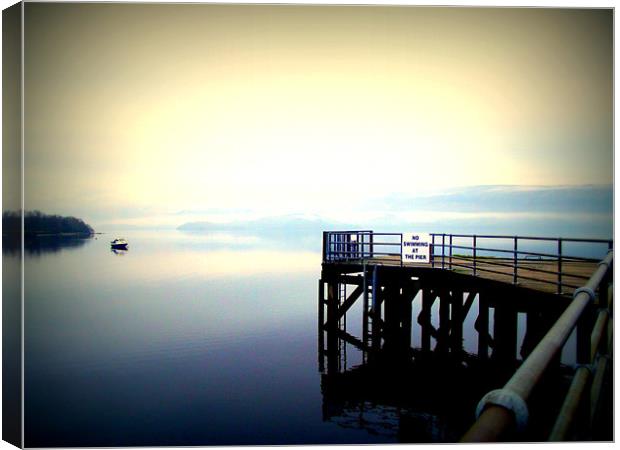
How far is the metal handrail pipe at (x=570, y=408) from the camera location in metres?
2.06

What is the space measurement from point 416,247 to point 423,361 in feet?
10.1

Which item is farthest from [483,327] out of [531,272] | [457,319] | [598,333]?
[598,333]

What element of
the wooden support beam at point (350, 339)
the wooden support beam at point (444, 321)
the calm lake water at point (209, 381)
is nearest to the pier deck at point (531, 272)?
the wooden support beam at point (444, 321)

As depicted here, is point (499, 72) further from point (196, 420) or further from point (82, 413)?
point (82, 413)

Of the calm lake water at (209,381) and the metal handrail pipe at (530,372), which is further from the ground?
the metal handrail pipe at (530,372)

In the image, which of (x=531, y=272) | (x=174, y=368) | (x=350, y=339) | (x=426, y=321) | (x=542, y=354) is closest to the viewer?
(x=542, y=354)

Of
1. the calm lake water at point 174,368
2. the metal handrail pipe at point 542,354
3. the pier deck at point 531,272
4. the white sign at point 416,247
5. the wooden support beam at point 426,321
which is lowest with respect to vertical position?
the calm lake water at point 174,368

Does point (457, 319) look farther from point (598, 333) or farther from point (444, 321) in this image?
point (598, 333)

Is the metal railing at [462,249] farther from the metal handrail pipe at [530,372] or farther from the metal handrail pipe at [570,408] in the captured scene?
the metal handrail pipe at [530,372]

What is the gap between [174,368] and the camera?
50.1ft

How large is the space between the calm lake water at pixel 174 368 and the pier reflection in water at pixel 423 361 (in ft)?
1.98

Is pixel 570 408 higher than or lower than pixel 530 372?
lower

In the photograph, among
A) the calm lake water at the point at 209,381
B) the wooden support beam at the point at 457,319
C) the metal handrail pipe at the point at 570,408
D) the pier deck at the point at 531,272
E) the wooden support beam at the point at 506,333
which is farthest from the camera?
the wooden support beam at the point at 457,319

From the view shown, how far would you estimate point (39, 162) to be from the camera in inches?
293
